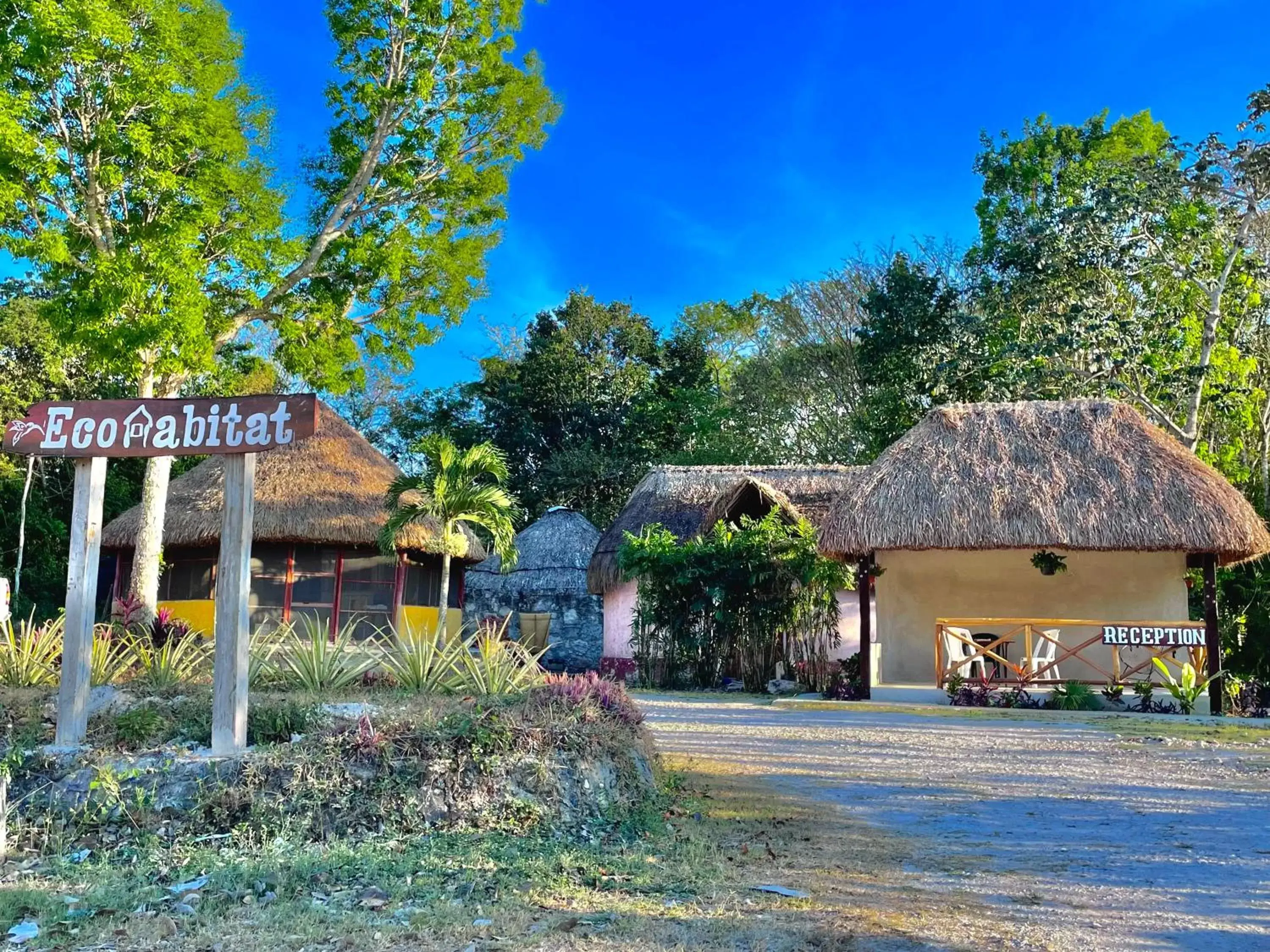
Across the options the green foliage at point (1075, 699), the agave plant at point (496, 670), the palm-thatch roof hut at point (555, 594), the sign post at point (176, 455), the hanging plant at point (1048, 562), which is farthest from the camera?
the palm-thatch roof hut at point (555, 594)

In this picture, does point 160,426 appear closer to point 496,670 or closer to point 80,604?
point 80,604

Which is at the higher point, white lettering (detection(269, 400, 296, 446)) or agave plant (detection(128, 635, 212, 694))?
white lettering (detection(269, 400, 296, 446))

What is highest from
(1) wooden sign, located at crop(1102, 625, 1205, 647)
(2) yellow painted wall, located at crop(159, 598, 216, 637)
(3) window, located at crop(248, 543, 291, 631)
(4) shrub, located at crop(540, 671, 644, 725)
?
(3) window, located at crop(248, 543, 291, 631)

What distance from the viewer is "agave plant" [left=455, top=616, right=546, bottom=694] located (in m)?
6.59

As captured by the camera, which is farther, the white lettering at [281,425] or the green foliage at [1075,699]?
the green foliage at [1075,699]

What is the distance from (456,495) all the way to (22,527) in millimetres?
9688

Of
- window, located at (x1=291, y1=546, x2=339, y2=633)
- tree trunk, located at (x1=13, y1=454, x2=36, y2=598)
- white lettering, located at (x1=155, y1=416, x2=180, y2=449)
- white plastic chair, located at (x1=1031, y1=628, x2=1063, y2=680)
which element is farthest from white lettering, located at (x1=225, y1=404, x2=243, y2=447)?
tree trunk, located at (x1=13, y1=454, x2=36, y2=598)

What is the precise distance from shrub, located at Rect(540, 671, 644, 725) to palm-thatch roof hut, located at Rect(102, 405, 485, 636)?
1195cm

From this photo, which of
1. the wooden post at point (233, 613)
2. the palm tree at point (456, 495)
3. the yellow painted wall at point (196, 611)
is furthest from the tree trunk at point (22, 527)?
the wooden post at point (233, 613)

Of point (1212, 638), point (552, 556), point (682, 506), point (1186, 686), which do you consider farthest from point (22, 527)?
point (1212, 638)

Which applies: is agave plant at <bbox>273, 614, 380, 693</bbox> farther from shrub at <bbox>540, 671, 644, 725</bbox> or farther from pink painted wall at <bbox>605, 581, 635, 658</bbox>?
pink painted wall at <bbox>605, 581, 635, 658</bbox>

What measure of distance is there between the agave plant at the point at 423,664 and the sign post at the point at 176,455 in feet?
3.88

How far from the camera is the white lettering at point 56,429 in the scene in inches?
248

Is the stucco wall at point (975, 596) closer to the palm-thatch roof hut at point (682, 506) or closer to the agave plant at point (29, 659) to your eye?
the palm-thatch roof hut at point (682, 506)
